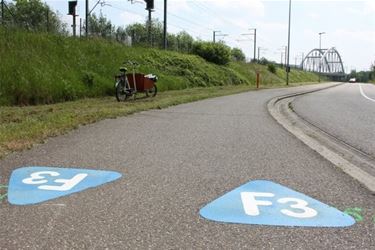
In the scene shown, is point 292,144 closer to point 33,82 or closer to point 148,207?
point 148,207

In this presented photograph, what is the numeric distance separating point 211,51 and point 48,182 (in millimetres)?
43395

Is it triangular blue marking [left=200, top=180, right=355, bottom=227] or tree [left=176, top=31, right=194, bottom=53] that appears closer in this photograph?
triangular blue marking [left=200, top=180, right=355, bottom=227]

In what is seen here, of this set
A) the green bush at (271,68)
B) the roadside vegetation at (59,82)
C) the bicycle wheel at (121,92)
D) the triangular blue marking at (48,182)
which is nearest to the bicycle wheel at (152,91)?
the roadside vegetation at (59,82)

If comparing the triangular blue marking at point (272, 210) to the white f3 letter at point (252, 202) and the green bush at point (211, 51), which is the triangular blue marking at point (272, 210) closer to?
the white f3 letter at point (252, 202)

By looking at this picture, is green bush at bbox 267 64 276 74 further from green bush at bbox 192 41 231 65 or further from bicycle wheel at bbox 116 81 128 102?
bicycle wheel at bbox 116 81 128 102

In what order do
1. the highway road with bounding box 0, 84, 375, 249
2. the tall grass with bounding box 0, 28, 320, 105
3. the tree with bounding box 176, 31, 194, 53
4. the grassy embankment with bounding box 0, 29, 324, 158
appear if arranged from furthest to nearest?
the tree with bounding box 176, 31, 194, 53, the tall grass with bounding box 0, 28, 320, 105, the grassy embankment with bounding box 0, 29, 324, 158, the highway road with bounding box 0, 84, 375, 249

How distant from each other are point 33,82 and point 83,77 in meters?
3.69

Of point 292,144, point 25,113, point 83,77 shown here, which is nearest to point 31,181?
point 292,144

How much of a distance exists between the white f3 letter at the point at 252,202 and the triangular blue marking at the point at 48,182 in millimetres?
1726

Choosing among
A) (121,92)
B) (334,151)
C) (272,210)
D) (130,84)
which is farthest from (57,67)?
(272,210)

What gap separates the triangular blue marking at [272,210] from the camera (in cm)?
474

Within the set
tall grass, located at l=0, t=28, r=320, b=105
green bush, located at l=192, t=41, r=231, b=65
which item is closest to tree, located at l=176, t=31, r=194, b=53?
green bush, located at l=192, t=41, r=231, b=65

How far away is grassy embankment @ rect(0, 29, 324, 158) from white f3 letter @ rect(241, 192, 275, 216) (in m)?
3.96

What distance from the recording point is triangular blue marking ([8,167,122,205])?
17.9 ft
